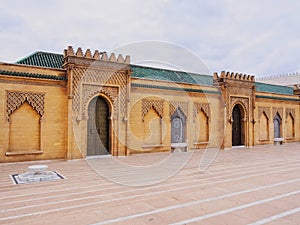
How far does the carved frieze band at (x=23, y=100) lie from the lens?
693 centimetres

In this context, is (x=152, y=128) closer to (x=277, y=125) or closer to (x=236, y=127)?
(x=236, y=127)

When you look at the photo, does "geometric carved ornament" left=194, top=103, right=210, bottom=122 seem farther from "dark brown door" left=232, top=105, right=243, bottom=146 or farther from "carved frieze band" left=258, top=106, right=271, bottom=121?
"carved frieze band" left=258, top=106, right=271, bottom=121

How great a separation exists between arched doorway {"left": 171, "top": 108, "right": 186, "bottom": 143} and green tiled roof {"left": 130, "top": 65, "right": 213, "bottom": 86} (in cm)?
156

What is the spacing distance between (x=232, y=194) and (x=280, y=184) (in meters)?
1.31

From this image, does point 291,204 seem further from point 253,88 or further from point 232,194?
point 253,88

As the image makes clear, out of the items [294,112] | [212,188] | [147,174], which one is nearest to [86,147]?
[147,174]

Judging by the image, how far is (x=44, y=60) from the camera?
28.7ft

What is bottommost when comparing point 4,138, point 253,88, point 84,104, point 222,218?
point 222,218

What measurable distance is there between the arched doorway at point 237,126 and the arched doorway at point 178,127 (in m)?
3.10

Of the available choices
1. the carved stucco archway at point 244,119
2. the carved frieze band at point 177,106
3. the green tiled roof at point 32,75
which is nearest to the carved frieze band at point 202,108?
the carved frieze band at point 177,106

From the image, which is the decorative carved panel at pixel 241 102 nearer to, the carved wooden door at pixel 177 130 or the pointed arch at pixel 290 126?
the carved wooden door at pixel 177 130

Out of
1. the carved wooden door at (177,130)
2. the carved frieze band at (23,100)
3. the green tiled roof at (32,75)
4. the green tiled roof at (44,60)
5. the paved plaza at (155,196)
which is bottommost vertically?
the paved plaza at (155,196)

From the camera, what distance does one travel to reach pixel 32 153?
7227 mm

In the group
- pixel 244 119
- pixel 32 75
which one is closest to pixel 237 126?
pixel 244 119
